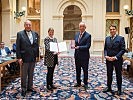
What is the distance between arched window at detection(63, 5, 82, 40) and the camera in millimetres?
19000

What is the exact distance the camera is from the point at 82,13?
18.8 meters

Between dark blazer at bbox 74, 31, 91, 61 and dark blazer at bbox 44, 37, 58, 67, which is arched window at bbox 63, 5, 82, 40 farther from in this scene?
dark blazer at bbox 44, 37, 58, 67

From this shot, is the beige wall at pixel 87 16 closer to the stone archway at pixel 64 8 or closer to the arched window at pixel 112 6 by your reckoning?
the stone archway at pixel 64 8

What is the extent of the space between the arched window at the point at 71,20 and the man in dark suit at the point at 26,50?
13.5 m

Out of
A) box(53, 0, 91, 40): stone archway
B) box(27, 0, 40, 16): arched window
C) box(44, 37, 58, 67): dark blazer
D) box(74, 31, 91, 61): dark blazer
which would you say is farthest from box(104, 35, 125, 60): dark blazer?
box(27, 0, 40, 16): arched window

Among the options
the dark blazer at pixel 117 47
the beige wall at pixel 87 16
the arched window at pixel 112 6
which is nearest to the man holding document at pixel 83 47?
the dark blazer at pixel 117 47

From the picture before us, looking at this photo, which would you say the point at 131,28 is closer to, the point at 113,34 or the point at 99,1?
the point at 99,1

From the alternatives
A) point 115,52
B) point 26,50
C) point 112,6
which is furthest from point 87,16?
point 26,50

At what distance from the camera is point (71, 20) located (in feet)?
62.5

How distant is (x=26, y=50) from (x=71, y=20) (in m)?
13.9

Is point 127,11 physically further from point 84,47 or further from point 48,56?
point 48,56

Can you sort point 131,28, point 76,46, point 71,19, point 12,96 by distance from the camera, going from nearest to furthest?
point 12,96, point 76,46, point 131,28, point 71,19

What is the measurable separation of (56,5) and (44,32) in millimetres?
2190

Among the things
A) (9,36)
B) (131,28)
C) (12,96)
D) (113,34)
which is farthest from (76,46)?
(131,28)
